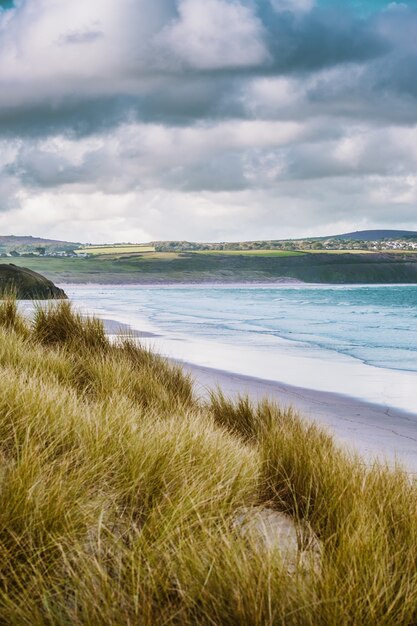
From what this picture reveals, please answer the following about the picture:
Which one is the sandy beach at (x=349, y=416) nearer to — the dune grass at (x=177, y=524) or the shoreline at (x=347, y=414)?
the shoreline at (x=347, y=414)

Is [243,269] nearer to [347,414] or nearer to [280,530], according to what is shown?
[347,414]

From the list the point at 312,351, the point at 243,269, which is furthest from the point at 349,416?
the point at 243,269

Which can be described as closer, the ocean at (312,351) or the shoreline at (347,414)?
the shoreline at (347,414)

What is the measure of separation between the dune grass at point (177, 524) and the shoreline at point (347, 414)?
Answer: 179cm

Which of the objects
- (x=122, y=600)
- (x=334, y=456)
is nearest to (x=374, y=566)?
(x=122, y=600)

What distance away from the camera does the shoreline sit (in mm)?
6552

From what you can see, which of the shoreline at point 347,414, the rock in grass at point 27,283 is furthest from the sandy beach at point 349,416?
the rock in grass at point 27,283

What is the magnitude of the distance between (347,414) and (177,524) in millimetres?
6252

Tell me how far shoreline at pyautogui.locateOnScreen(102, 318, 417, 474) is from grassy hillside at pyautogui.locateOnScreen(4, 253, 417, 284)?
99284 millimetres

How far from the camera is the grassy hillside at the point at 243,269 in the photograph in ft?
370

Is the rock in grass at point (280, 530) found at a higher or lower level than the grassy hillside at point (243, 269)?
lower

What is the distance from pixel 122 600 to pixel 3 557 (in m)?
0.55

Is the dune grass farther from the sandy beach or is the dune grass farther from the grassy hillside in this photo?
the grassy hillside

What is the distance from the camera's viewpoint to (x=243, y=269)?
117500mm
